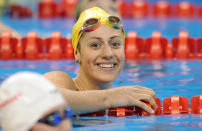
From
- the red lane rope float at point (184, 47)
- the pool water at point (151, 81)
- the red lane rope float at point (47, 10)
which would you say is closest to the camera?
the pool water at point (151, 81)

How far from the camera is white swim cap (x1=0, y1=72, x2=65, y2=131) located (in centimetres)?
217

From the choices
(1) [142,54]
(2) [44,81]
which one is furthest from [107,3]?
(2) [44,81]

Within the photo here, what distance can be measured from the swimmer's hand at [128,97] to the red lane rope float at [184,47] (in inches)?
134

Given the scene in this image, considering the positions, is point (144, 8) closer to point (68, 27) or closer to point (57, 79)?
point (68, 27)

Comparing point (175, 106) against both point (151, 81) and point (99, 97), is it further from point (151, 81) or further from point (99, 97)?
point (151, 81)

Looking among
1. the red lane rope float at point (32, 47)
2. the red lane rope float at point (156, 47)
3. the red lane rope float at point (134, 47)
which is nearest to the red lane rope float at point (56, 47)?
the red lane rope float at point (32, 47)

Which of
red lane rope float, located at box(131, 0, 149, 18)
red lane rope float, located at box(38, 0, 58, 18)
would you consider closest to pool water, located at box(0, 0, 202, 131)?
red lane rope float, located at box(38, 0, 58, 18)

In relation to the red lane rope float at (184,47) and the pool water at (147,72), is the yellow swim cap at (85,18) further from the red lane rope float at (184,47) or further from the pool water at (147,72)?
the red lane rope float at (184,47)

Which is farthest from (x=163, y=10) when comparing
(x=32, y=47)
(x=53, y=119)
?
(x=53, y=119)

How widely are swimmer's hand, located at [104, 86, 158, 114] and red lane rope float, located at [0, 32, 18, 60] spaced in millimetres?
3763

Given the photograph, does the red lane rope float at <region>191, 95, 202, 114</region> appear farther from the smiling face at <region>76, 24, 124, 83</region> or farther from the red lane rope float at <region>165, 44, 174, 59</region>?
the red lane rope float at <region>165, 44, 174, 59</region>

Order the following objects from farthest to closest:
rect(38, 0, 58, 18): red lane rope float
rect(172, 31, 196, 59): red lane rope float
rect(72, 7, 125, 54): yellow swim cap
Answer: rect(38, 0, 58, 18): red lane rope float
rect(172, 31, 196, 59): red lane rope float
rect(72, 7, 125, 54): yellow swim cap

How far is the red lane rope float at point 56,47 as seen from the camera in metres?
7.04

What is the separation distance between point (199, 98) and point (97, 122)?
0.95 meters
